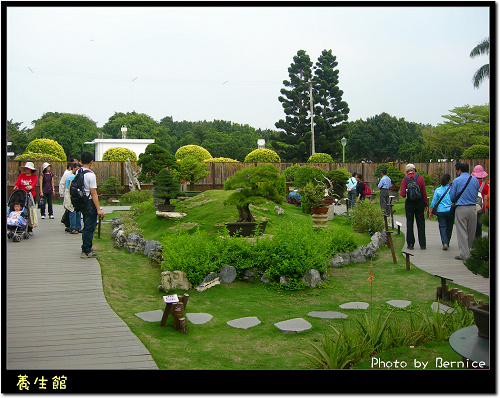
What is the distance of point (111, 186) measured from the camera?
21.5 metres

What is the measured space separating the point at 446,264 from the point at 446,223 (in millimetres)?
1321

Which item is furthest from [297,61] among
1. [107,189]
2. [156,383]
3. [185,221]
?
[156,383]

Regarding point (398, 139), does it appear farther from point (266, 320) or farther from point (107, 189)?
point (266, 320)

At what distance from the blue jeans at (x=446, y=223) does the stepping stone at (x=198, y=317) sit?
5104 millimetres

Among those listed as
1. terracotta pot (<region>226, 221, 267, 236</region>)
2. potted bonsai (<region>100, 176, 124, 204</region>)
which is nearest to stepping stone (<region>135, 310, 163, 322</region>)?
terracotta pot (<region>226, 221, 267, 236</region>)

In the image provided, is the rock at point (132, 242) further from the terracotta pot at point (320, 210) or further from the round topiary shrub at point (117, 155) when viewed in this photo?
the round topiary shrub at point (117, 155)

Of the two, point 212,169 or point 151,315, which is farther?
point 212,169

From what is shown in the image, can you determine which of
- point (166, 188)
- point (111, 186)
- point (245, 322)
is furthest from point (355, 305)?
point (111, 186)

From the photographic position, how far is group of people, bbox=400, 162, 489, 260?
762 cm

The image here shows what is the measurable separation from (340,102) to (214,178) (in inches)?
689

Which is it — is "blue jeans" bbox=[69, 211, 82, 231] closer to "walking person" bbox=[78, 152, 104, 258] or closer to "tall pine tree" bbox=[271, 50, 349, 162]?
"walking person" bbox=[78, 152, 104, 258]

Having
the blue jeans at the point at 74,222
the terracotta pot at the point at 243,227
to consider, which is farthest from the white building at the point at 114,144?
the terracotta pot at the point at 243,227

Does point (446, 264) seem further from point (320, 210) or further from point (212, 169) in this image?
point (212, 169)

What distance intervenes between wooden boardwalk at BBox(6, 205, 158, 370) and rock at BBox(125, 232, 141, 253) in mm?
1638
